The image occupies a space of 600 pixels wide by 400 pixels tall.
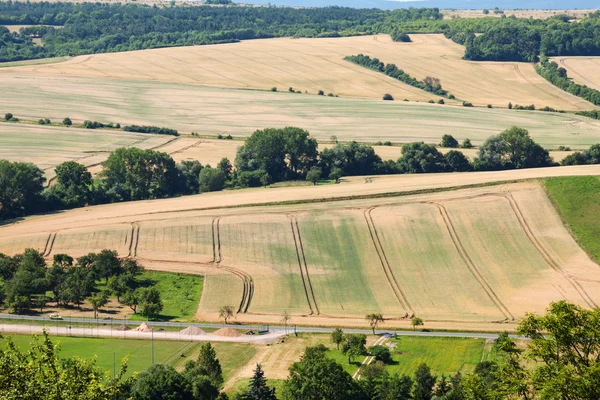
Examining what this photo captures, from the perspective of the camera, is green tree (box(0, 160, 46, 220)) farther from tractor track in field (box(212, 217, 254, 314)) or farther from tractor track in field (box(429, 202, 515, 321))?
tractor track in field (box(429, 202, 515, 321))

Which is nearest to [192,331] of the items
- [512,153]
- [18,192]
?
[18,192]

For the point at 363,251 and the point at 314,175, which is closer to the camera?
the point at 363,251

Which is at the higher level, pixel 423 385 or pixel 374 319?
pixel 423 385

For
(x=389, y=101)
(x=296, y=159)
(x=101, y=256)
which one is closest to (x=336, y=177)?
(x=296, y=159)

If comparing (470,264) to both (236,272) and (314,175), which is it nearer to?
(236,272)

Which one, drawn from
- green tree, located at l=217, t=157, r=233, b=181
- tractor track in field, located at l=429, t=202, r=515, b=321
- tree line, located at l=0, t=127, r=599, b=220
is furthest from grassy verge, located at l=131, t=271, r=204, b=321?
green tree, located at l=217, t=157, r=233, b=181

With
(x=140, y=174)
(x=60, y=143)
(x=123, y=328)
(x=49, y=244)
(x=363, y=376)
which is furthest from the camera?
(x=60, y=143)

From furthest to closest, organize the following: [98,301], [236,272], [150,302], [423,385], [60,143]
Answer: [60,143] < [236,272] < [150,302] < [98,301] < [423,385]

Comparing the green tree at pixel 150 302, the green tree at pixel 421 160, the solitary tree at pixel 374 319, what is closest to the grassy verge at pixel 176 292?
the green tree at pixel 150 302
